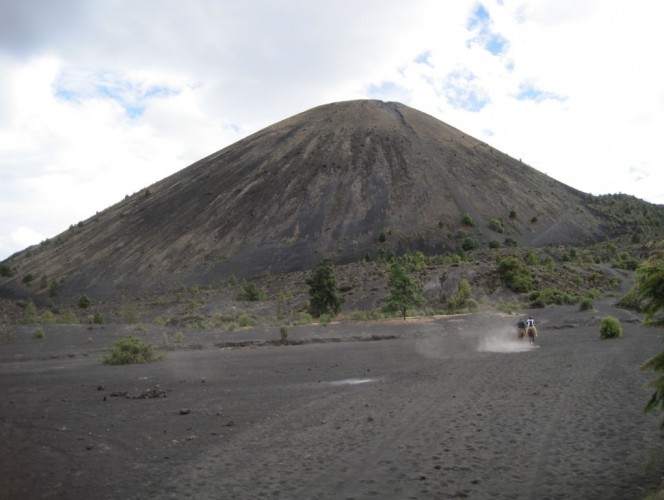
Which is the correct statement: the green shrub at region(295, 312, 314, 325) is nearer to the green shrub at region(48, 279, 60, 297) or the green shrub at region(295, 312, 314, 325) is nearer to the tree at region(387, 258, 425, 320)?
the tree at region(387, 258, 425, 320)

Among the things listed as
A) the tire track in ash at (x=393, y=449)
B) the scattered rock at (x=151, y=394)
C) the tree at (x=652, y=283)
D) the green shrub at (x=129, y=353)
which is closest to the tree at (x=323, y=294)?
the green shrub at (x=129, y=353)

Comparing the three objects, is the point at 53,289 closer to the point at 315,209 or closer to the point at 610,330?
the point at 315,209

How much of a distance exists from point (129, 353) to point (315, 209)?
64.5 m

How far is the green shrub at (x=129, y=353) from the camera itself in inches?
803

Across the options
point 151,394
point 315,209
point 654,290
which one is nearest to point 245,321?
point 151,394

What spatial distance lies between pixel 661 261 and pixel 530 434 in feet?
12.9

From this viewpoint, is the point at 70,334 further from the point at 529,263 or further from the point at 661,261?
the point at 529,263

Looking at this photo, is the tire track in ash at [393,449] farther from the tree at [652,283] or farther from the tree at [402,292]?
the tree at [402,292]

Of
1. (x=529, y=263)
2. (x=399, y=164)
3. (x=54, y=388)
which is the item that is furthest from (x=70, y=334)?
(x=399, y=164)

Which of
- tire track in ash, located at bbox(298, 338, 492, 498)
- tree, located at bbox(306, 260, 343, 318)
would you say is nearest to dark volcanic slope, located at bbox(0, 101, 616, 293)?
tree, located at bbox(306, 260, 343, 318)

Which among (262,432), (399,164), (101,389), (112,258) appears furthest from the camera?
(399,164)

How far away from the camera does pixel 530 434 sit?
8.32 m

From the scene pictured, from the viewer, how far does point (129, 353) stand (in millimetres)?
20703

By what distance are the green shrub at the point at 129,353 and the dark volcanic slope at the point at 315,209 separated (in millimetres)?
50930
